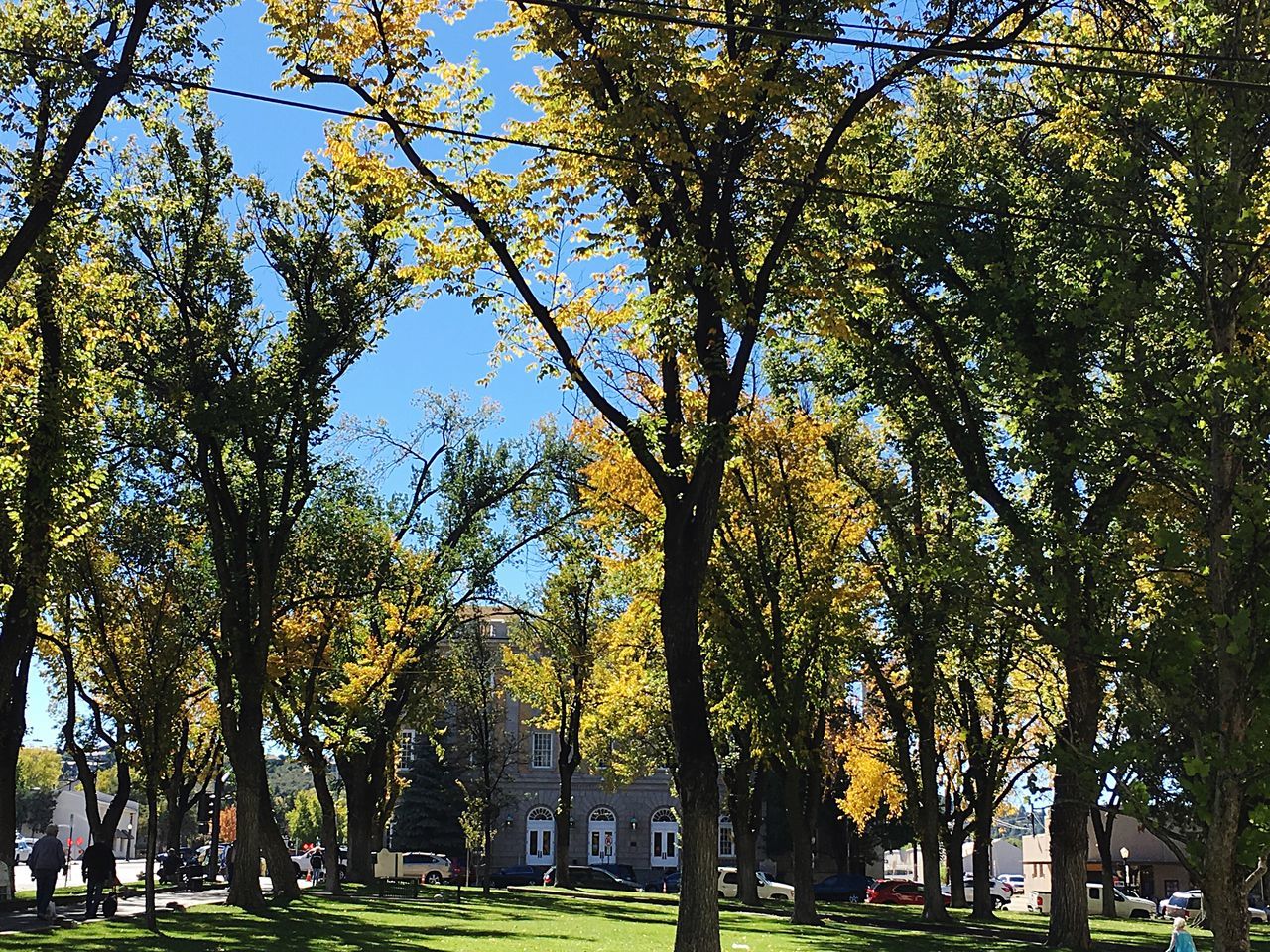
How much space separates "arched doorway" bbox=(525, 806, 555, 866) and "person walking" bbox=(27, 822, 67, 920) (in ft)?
163

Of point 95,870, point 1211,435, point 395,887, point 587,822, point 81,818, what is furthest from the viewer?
point 81,818

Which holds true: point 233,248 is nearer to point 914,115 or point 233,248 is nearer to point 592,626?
point 914,115

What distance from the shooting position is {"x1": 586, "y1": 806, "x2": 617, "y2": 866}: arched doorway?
67688mm

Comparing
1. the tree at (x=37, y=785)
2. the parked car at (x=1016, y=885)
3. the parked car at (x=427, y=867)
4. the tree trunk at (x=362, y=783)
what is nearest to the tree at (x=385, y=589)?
the tree trunk at (x=362, y=783)

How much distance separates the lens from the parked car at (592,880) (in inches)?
2117

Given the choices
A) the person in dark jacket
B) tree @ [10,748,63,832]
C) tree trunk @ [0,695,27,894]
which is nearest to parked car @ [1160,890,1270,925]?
the person in dark jacket

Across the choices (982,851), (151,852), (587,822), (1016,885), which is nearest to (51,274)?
(151,852)

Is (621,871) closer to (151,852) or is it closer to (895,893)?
(895,893)

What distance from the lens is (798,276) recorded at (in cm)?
1465

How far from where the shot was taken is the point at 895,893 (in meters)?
49.7

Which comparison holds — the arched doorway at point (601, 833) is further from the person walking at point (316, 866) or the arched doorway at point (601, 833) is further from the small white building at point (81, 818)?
the small white building at point (81, 818)

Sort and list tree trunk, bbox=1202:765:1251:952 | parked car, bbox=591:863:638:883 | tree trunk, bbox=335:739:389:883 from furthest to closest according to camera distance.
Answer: parked car, bbox=591:863:638:883
tree trunk, bbox=335:739:389:883
tree trunk, bbox=1202:765:1251:952

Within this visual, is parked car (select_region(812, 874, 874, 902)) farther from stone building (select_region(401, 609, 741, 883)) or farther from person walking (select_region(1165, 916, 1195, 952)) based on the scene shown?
person walking (select_region(1165, 916, 1195, 952))

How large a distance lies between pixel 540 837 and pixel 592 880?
14.6m
